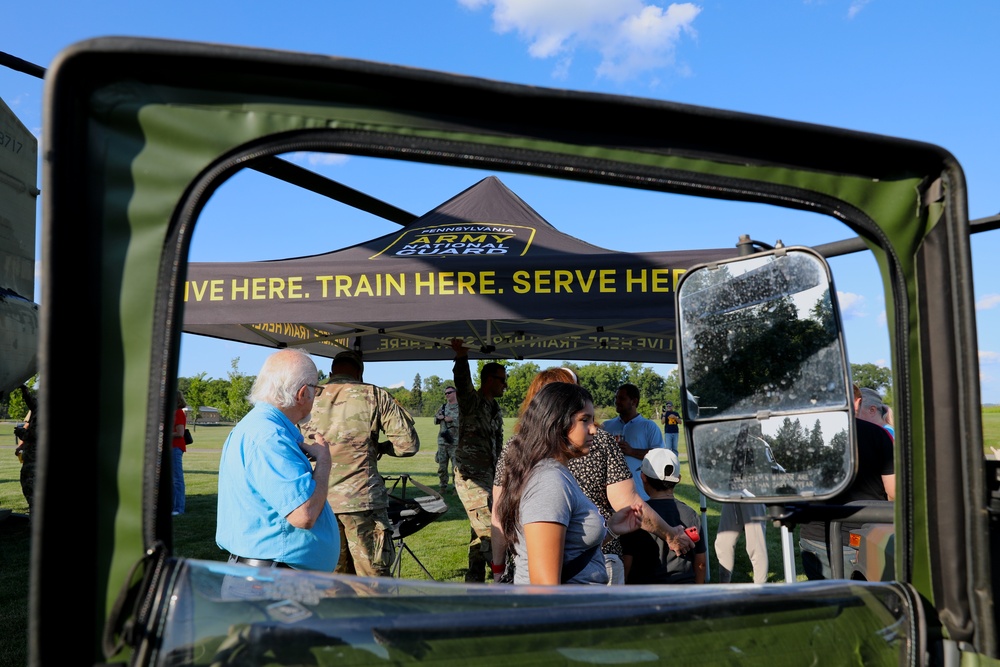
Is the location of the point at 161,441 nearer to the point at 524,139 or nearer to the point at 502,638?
the point at 502,638

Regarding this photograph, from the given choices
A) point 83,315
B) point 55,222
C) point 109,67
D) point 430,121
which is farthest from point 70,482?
point 430,121

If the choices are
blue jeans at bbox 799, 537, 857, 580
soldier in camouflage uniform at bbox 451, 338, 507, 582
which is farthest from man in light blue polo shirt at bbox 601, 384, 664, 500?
blue jeans at bbox 799, 537, 857, 580

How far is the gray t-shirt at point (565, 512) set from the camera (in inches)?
91.6

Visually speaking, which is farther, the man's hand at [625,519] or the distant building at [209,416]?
the distant building at [209,416]

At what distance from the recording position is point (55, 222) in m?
0.84

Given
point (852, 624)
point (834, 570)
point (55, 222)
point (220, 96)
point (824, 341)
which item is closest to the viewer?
point (55, 222)

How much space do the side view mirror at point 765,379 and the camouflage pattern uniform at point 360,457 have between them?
3.28 meters

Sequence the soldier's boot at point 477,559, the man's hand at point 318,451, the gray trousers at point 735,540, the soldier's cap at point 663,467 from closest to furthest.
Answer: the man's hand at point 318,451 < the soldier's cap at point 663,467 < the gray trousers at point 735,540 < the soldier's boot at point 477,559

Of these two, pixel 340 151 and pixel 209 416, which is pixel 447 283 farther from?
pixel 209 416

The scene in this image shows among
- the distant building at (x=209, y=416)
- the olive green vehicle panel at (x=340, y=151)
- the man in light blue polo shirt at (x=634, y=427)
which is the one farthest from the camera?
the distant building at (x=209, y=416)

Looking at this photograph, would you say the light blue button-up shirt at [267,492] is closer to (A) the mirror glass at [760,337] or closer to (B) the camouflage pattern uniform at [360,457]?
(B) the camouflage pattern uniform at [360,457]

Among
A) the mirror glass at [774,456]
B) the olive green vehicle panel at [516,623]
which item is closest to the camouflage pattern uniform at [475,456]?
the mirror glass at [774,456]

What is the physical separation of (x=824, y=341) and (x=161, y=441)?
106 centimetres

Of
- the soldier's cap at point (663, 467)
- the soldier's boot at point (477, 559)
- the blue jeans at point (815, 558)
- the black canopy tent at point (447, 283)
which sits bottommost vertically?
the soldier's boot at point (477, 559)
